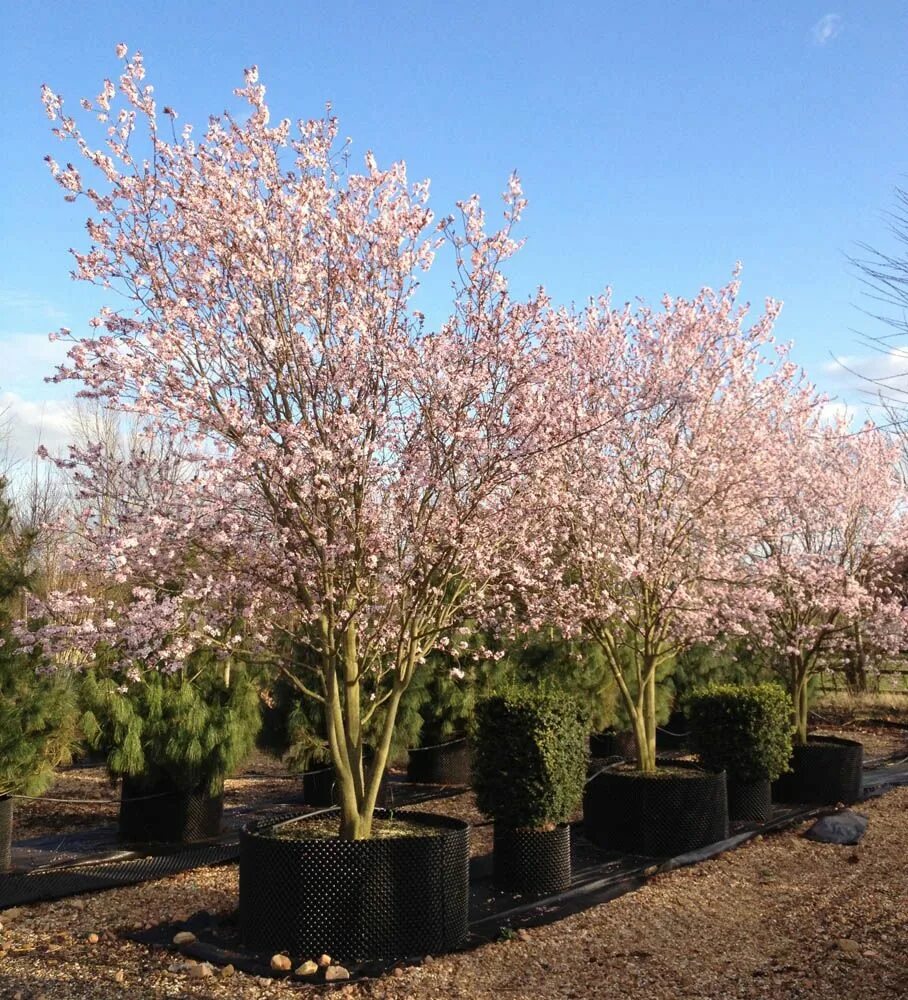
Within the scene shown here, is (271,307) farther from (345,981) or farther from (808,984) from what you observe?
(808,984)

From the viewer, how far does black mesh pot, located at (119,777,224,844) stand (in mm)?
7762

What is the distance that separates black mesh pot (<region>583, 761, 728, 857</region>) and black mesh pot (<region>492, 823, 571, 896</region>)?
121 centimetres

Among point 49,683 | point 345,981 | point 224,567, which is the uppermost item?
point 224,567

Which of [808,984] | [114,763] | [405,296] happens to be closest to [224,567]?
[405,296]

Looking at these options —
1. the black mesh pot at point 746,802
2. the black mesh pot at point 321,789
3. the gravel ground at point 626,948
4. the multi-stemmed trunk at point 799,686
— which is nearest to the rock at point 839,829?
the black mesh pot at point 746,802

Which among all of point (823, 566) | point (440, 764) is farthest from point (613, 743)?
point (823, 566)

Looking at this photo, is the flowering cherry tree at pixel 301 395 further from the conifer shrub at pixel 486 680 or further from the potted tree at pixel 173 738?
the conifer shrub at pixel 486 680

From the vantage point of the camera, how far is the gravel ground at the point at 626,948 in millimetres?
4199

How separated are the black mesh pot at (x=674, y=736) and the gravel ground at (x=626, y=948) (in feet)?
25.7

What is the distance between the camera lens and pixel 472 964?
14.9ft

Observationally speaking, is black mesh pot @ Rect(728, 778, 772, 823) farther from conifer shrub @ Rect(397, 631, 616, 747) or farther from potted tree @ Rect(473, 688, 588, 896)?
potted tree @ Rect(473, 688, 588, 896)

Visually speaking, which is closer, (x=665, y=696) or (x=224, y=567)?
(x=224, y=567)

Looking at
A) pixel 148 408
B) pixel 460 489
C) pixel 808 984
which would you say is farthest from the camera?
pixel 460 489

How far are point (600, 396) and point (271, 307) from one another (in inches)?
145
